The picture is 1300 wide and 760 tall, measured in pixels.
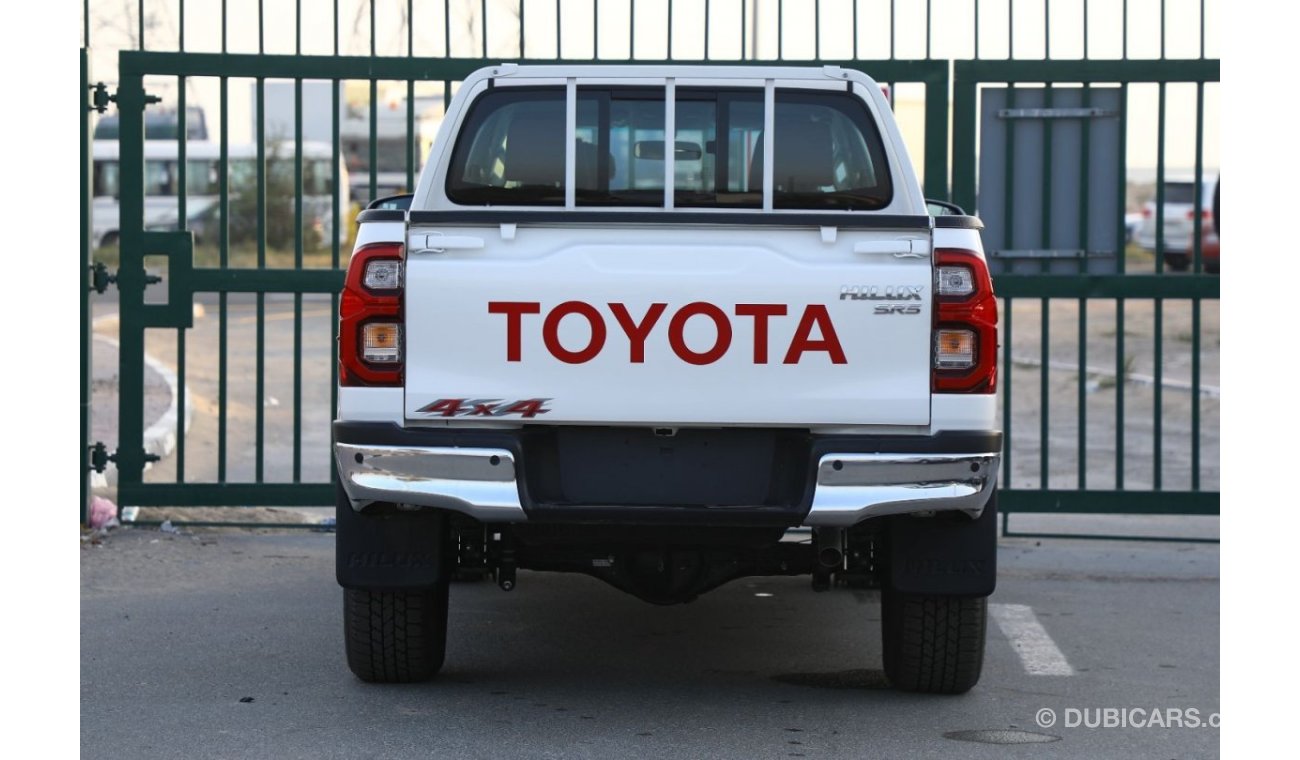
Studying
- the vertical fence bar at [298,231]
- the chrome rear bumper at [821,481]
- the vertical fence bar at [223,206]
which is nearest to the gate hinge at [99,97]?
the vertical fence bar at [223,206]

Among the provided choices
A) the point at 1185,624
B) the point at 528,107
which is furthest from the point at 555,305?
the point at 1185,624

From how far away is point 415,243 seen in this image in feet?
16.3

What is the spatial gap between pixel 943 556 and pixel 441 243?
5.83 feet

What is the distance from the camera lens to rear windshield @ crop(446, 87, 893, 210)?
5.80m

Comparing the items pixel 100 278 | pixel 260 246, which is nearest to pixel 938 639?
pixel 260 246

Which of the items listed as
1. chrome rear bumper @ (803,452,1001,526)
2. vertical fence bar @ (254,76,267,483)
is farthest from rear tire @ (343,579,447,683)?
vertical fence bar @ (254,76,267,483)

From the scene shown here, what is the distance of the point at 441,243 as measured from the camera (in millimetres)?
4957

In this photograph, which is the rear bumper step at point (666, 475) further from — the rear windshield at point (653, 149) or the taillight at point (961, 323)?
the rear windshield at point (653, 149)

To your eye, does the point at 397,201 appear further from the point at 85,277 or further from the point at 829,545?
the point at 85,277

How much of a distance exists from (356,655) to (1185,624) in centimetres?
346

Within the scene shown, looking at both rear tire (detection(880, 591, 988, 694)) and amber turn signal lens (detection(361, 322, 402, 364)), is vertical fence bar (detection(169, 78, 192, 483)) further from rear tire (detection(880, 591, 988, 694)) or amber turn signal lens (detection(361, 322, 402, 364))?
rear tire (detection(880, 591, 988, 694))

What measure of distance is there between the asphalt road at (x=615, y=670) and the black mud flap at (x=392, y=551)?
1.36ft

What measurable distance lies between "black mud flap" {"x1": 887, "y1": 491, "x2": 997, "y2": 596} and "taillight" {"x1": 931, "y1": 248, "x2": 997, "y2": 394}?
50 cm

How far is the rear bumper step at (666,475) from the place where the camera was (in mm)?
4910
